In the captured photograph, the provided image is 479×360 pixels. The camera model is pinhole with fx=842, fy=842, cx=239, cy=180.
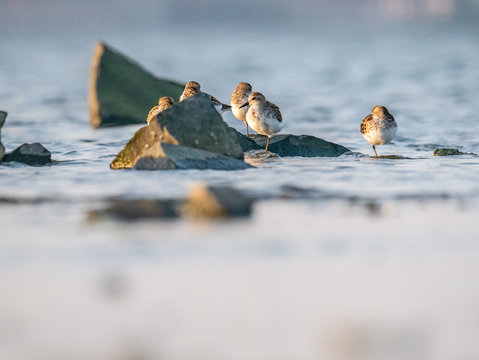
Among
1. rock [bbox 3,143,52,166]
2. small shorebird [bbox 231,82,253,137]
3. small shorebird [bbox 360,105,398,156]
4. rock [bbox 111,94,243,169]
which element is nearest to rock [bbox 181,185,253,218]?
rock [bbox 111,94,243,169]

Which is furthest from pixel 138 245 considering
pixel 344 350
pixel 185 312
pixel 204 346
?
pixel 344 350

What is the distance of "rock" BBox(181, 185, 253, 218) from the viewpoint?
27.4 feet

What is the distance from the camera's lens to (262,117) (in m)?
14.5

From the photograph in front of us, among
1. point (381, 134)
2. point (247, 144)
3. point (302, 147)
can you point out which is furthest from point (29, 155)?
point (381, 134)

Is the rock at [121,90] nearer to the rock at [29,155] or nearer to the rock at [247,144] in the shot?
the rock at [247,144]

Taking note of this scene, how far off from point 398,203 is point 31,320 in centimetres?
506

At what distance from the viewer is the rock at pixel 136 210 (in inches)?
341

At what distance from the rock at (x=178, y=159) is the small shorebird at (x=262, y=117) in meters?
2.45

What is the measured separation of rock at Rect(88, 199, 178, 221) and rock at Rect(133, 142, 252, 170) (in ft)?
7.26

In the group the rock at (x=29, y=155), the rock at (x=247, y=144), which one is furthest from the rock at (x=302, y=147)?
the rock at (x=29, y=155)

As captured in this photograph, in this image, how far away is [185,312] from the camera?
5.83 meters

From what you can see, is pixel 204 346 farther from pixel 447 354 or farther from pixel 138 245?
pixel 138 245

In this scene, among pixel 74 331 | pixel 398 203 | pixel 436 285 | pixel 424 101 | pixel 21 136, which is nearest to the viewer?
pixel 74 331

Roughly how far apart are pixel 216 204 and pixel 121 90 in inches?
531
